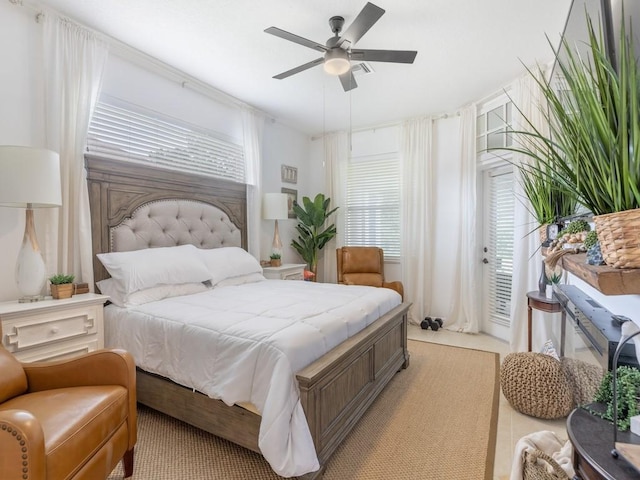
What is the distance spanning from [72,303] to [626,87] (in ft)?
8.74

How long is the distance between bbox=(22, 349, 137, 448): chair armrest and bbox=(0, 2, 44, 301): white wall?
2.86 feet

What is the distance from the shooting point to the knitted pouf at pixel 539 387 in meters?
2.08

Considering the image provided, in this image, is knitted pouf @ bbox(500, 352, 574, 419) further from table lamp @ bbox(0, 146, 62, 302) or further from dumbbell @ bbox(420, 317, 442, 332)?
table lamp @ bbox(0, 146, 62, 302)

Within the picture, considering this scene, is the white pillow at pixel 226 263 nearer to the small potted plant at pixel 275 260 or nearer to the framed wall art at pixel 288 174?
the small potted plant at pixel 275 260

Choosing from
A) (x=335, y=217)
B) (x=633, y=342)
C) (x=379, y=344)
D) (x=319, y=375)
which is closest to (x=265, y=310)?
(x=319, y=375)

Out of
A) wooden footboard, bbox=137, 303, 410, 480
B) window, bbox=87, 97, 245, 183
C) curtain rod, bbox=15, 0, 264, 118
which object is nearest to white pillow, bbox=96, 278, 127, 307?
wooden footboard, bbox=137, 303, 410, 480

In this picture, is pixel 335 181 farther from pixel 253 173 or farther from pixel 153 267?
pixel 153 267

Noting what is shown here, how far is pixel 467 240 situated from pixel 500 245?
355 mm

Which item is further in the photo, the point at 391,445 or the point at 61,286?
the point at 61,286

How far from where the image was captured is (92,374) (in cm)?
158

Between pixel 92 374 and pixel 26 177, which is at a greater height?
pixel 26 177

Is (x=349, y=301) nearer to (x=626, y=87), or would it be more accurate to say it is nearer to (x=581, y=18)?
(x=626, y=87)

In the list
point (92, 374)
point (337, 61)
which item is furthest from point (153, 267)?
A: point (337, 61)

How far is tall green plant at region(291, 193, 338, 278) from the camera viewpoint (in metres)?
4.66
